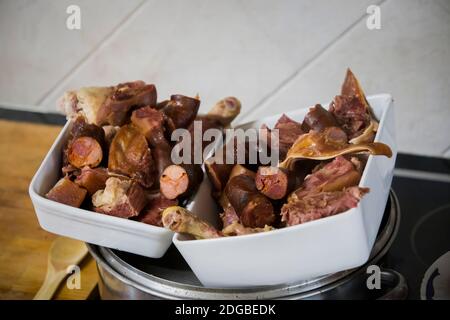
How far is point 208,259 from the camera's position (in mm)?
A: 642

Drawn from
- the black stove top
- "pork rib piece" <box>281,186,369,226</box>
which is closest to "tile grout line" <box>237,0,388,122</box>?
the black stove top

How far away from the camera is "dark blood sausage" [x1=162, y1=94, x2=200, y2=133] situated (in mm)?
799

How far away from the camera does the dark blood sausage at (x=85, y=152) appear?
29.8 inches

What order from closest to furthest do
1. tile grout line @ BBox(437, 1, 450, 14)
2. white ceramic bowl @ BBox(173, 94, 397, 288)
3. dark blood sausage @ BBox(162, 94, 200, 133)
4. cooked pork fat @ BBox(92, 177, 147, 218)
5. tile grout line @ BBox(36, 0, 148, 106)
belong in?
white ceramic bowl @ BBox(173, 94, 397, 288)
cooked pork fat @ BBox(92, 177, 147, 218)
dark blood sausage @ BBox(162, 94, 200, 133)
tile grout line @ BBox(437, 1, 450, 14)
tile grout line @ BBox(36, 0, 148, 106)

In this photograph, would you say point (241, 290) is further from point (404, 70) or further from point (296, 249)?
point (404, 70)

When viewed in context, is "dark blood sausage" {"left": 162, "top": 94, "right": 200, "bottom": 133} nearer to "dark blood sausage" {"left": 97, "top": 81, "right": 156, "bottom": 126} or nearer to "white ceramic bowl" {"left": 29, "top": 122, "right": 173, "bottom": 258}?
"dark blood sausage" {"left": 97, "top": 81, "right": 156, "bottom": 126}

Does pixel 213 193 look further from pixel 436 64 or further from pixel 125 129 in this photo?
pixel 436 64

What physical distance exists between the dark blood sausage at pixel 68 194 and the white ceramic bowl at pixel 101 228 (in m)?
0.01

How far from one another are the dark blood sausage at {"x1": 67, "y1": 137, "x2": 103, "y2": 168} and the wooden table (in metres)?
0.22

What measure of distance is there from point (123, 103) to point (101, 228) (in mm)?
185

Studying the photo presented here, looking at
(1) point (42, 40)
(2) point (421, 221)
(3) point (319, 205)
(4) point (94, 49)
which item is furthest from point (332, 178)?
(1) point (42, 40)

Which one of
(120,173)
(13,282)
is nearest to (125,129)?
(120,173)

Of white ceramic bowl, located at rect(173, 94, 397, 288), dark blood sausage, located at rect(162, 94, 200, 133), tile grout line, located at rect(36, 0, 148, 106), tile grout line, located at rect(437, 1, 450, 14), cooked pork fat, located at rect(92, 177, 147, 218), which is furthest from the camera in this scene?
tile grout line, located at rect(36, 0, 148, 106)

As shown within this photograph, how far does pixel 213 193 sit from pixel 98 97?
221 mm
